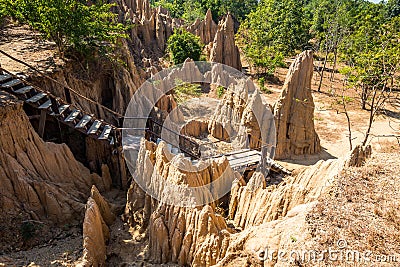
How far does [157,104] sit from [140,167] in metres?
7.82

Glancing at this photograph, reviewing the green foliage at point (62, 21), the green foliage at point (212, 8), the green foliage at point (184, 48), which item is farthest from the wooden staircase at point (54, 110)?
the green foliage at point (212, 8)

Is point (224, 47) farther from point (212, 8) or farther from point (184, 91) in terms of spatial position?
point (212, 8)

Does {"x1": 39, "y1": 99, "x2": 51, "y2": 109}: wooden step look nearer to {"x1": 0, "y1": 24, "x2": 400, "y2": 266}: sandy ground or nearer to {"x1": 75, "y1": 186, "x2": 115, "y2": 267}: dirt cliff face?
{"x1": 0, "y1": 24, "x2": 400, "y2": 266}: sandy ground

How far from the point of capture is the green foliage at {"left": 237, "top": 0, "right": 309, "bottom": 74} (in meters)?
33.3

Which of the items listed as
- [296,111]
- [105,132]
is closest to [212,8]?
[296,111]

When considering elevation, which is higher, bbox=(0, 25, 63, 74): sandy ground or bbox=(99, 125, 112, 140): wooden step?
bbox=(0, 25, 63, 74): sandy ground

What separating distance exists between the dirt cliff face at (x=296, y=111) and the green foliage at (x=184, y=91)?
27.4ft

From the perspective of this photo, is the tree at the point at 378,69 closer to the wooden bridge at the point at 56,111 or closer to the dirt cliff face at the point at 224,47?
the wooden bridge at the point at 56,111

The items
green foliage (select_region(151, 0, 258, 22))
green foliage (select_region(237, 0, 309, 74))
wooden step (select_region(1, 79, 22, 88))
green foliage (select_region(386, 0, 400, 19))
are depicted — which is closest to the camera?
wooden step (select_region(1, 79, 22, 88))

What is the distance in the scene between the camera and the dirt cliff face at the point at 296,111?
15523 millimetres

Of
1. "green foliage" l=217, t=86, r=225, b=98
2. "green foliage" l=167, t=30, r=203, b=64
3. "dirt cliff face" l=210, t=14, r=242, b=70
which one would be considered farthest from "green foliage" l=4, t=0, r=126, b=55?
"dirt cliff face" l=210, t=14, r=242, b=70

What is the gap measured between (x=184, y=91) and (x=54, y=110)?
45.7ft
